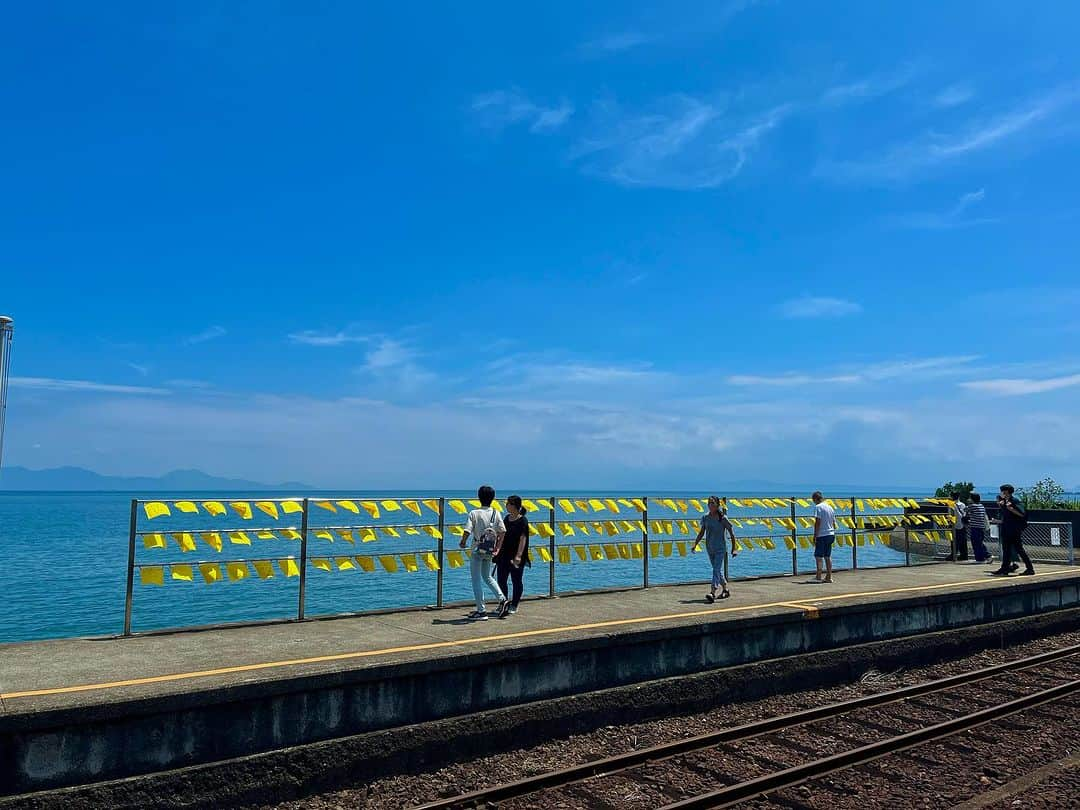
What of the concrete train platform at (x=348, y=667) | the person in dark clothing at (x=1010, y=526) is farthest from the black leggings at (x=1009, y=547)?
the concrete train platform at (x=348, y=667)

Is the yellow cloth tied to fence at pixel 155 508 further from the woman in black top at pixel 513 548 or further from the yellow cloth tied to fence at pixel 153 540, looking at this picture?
the woman in black top at pixel 513 548

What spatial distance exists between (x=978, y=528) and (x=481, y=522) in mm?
16562

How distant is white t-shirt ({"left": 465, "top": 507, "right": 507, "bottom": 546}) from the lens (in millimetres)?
11062

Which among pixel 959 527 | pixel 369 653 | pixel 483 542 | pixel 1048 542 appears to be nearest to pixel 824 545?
pixel 959 527

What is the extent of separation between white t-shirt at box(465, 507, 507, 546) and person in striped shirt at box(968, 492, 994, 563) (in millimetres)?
15903

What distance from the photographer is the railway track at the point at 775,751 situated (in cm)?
801

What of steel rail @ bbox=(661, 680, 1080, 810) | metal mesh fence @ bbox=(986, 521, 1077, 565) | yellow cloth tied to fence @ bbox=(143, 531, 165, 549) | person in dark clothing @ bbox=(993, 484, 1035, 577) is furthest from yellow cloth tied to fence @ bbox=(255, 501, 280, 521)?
metal mesh fence @ bbox=(986, 521, 1077, 565)

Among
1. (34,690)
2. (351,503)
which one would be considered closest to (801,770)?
(351,503)

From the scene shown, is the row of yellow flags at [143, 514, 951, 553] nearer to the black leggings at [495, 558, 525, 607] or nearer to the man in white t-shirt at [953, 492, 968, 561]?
the man in white t-shirt at [953, 492, 968, 561]

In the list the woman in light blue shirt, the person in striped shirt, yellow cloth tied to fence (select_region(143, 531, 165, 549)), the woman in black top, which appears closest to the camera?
yellow cloth tied to fence (select_region(143, 531, 165, 549))

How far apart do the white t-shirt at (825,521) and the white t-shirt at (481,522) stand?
326 inches

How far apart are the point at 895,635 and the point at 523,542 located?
6.95m

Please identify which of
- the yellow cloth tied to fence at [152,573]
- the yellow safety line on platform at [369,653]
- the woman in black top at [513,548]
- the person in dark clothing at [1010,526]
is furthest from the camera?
the person in dark clothing at [1010,526]

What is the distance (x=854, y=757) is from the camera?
9188 mm
